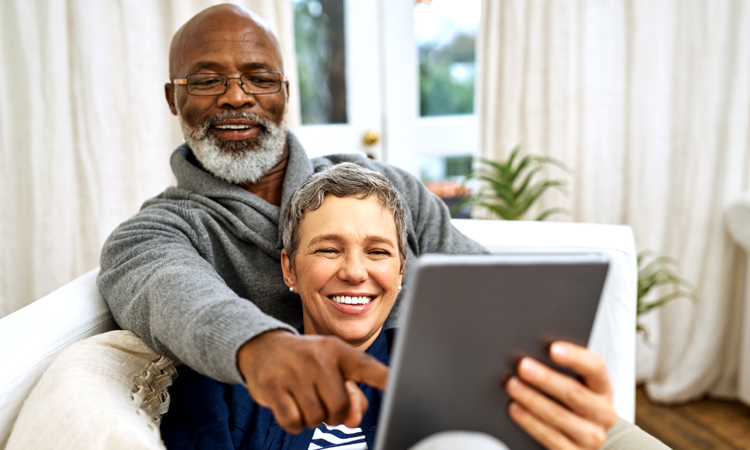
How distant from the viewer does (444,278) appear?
1.54 ft

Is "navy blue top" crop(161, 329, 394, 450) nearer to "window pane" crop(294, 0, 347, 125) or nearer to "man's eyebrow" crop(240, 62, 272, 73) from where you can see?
"man's eyebrow" crop(240, 62, 272, 73)

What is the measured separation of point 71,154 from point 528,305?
1761mm

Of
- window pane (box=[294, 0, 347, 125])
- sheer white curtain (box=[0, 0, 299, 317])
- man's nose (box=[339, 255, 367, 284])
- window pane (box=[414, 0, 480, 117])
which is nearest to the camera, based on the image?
man's nose (box=[339, 255, 367, 284])

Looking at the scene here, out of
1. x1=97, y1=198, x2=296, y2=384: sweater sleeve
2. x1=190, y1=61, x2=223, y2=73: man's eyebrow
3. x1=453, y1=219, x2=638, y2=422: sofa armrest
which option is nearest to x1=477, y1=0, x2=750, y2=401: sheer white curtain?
x1=453, y1=219, x2=638, y2=422: sofa armrest

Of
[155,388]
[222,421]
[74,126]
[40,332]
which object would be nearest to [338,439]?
[222,421]

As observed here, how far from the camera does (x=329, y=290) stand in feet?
3.27

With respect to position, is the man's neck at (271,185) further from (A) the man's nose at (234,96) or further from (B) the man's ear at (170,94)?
(B) the man's ear at (170,94)

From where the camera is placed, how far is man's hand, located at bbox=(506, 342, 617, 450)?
0.56 m

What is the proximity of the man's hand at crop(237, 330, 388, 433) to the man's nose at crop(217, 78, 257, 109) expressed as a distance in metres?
0.83

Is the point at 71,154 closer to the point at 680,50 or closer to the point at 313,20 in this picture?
the point at 313,20

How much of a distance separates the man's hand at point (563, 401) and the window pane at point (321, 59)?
1.86 meters

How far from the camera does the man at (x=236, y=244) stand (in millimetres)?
572

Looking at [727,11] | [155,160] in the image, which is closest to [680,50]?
[727,11]

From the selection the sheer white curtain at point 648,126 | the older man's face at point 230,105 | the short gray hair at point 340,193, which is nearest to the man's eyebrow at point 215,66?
the older man's face at point 230,105
